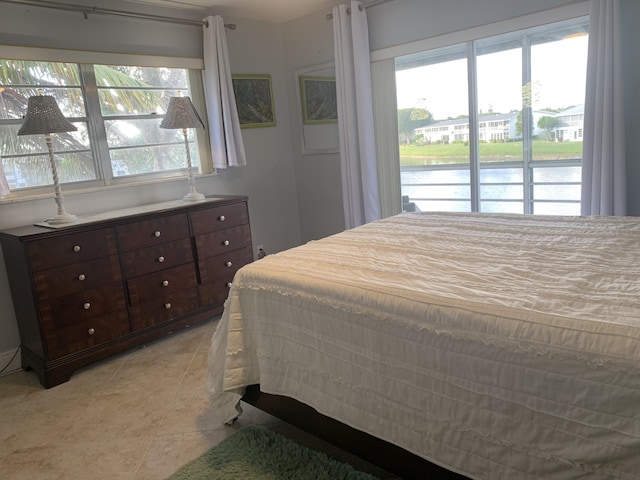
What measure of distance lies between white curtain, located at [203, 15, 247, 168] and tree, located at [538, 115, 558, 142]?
7.84 ft

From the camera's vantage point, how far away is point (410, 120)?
404 cm

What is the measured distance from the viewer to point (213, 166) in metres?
4.11

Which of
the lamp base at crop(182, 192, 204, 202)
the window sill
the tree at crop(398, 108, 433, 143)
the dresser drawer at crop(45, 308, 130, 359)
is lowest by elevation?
the dresser drawer at crop(45, 308, 130, 359)

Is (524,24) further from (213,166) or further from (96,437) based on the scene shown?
(96,437)

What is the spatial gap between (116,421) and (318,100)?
317 centimetres

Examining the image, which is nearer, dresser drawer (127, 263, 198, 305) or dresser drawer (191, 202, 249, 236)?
dresser drawer (127, 263, 198, 305)

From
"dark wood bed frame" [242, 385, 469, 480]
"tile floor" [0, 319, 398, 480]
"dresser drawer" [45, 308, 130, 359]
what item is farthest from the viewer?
"dresser drawer" [45, 308, 130, 359]

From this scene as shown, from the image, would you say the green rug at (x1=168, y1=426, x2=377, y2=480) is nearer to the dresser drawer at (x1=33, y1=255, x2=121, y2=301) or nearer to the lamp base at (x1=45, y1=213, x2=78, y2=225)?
the dresser drawer at (x1=33, y1=255, x2=121, y2=301)

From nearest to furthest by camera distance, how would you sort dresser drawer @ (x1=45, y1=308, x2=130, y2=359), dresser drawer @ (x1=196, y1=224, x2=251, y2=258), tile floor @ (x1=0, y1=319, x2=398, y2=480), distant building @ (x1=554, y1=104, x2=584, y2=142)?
tile floor @ (x1=0, y1=319, x2=398, y2=480) → dresser drawer @ (x1=45, y1=308, x2=130, y2=359) → distant building @ (x1=554, y1=104, x2=584, y2=142) → dresser drawer @ (x1=196, y1=224, x2=251, y2=258)

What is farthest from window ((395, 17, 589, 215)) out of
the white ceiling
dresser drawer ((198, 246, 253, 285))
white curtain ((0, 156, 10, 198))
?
white curtain ((0, 156, 10, 198))

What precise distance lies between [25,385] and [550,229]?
3053 millimetres

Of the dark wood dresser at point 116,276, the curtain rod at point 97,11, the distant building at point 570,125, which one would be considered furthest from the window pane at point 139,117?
the distant building at point 570,125

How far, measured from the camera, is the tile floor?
2014 millimetres

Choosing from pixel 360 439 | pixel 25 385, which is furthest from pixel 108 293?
pixel 360 439
